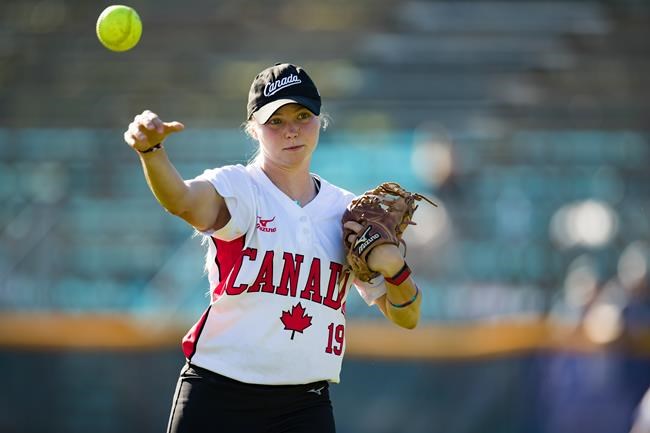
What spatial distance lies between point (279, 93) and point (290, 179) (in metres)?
0.32

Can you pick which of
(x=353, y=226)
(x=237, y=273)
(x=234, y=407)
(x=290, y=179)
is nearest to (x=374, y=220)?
(x=353, y=226)

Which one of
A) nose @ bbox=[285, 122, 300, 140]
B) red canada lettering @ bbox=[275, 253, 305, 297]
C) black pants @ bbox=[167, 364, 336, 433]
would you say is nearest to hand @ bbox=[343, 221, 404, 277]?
red canada lettering @ bbox=[275, 253, 305, 297]

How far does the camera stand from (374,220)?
11.9 ft

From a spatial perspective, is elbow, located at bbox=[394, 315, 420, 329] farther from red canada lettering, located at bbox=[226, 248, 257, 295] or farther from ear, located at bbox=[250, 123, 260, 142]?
ear, located at bbox=[250, 123, 260, 142]

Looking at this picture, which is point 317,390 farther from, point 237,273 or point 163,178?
point 163,178

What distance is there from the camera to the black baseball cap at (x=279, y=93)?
3471 mm

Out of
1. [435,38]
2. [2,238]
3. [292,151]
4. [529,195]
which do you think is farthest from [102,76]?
[292,151]

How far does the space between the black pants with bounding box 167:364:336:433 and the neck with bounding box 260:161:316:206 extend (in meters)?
0.65

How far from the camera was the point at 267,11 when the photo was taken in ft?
39.7

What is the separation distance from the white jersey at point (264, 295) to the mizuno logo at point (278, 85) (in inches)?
10.6

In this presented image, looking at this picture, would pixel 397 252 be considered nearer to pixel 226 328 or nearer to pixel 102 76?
pixel 226 328

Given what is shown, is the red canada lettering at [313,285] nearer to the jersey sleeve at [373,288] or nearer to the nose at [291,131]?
the jersey sleeve at [373,288]

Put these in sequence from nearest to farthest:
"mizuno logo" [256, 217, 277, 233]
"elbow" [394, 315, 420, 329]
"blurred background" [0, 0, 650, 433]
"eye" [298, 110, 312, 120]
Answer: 1. "mizuno logo" [256, 217, 277, 233]
2. "eye" [298, 110, 312, 120]
3. "elbow" [394, 315, 420, 329]
4. "blurred background" [0, 0, 650, 433]

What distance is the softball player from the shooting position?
133 inches
